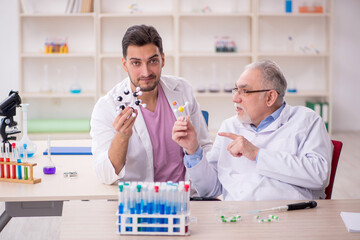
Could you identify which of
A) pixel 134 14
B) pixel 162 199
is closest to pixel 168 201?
pixel 162 199

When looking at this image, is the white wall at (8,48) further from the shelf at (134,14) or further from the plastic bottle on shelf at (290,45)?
the plastic bottle on shelf at (290,45)

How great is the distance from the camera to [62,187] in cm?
228

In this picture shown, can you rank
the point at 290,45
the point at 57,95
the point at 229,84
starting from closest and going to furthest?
1. the point at 57,95
2. the point at 229,84
3. the point at 290,45

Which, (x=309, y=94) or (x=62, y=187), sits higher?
(x=309, y=94)

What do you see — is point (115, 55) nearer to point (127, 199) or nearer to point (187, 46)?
point (187, 46)

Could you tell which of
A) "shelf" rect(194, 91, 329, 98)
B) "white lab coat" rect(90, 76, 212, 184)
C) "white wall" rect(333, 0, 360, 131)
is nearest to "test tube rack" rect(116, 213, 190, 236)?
"white lab coat" rect(90, 76, 212, 184)

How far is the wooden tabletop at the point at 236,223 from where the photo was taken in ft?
5.41

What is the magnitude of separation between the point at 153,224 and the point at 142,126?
0.96 meters

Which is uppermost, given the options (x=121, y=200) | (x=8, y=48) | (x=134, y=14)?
(x=134, y=14)

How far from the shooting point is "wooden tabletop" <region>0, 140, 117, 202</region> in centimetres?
215

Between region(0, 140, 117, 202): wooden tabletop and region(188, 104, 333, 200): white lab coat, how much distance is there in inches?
16.2

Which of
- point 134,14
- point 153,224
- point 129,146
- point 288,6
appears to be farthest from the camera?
point 288,6

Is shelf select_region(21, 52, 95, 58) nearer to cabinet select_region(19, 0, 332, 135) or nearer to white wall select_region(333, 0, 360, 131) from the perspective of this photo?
cabinet select_region(19, 0, 332, 135)

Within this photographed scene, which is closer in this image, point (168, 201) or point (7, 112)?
point (168, 201)
